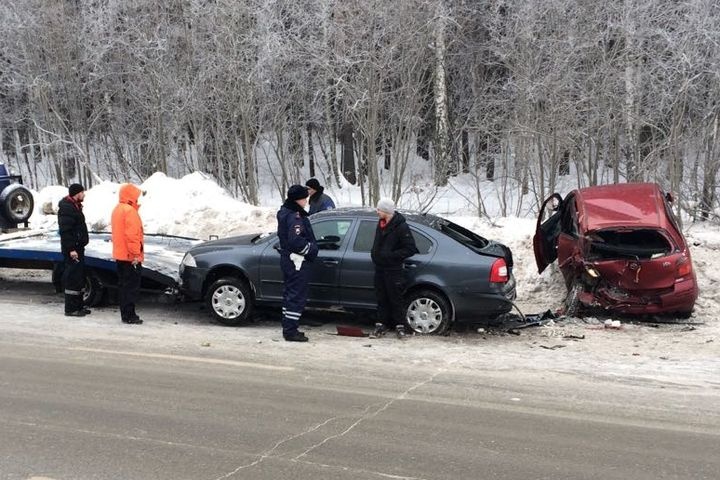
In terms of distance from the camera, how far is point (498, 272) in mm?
8734

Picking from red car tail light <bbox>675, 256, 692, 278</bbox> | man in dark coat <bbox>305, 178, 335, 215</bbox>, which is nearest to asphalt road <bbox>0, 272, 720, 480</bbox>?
red car tail light <bbox>675, 256, 692, 278</bbox>

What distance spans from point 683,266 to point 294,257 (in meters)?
5.02

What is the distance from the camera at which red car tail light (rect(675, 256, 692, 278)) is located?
9.28 m

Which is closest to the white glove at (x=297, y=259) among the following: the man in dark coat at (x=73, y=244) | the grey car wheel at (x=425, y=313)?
the grey car wheel at (x=425, y=313)

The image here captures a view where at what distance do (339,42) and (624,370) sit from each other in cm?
1263

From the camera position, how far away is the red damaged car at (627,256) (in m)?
9.32

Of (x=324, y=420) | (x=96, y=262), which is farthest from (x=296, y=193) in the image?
(x=324, y=420)

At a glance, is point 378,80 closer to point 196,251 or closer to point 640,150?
point 640,150

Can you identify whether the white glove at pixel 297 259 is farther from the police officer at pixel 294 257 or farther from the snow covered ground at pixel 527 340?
the snow covered ground at pixel 527 340

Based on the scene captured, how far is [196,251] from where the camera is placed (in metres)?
9.61

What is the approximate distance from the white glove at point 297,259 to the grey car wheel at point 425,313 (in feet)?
4.72

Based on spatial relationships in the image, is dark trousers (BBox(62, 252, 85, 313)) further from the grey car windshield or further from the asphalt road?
the grey car windshield

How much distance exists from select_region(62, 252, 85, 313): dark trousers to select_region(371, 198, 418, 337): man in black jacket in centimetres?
402

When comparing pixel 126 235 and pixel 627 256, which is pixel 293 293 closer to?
pixel 126 235
